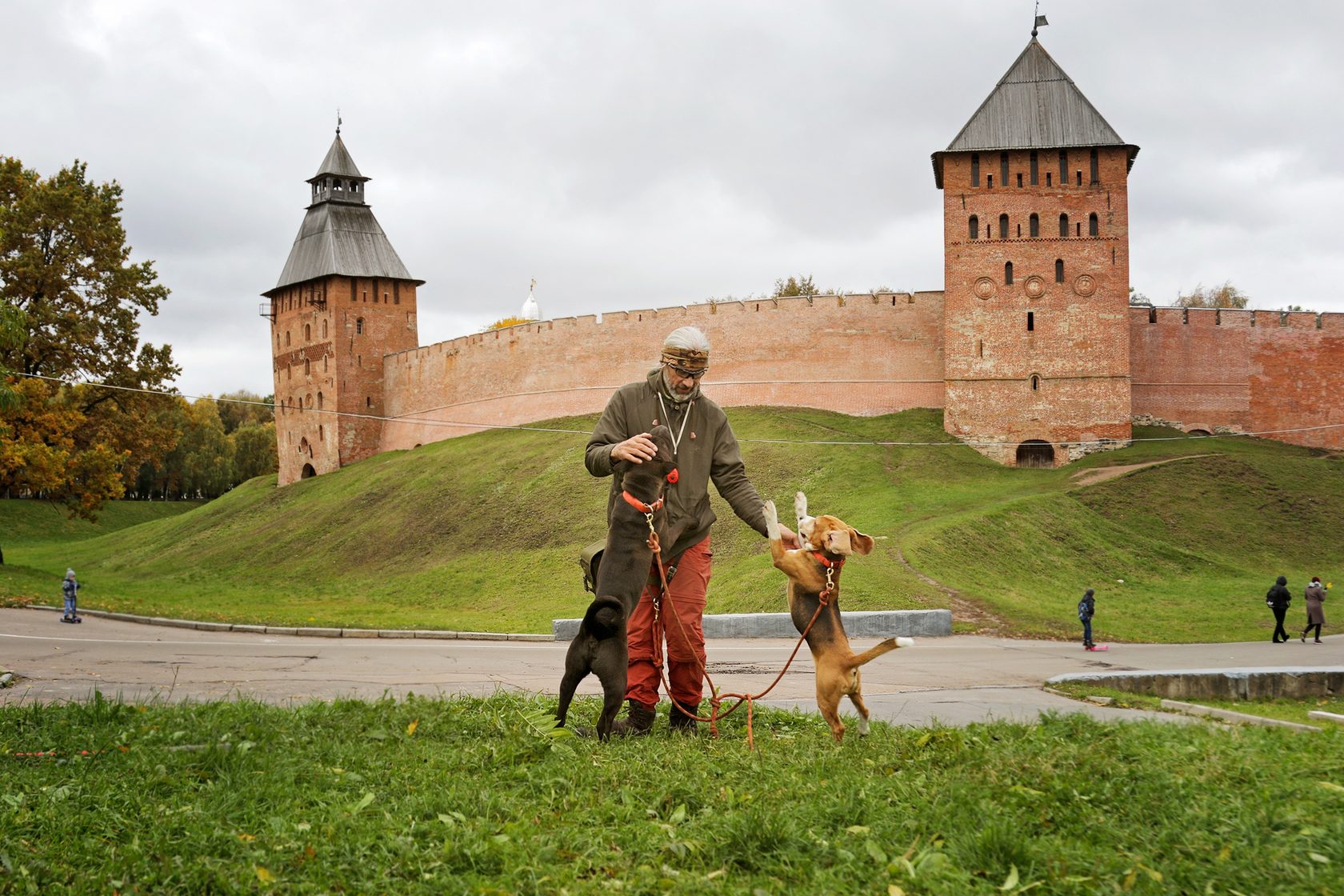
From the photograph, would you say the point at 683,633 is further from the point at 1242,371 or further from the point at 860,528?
the point at 1242,371

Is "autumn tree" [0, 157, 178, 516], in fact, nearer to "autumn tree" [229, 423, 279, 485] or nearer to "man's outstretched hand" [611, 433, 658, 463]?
"man's outstretched hand" [611, 433, 658, 463]

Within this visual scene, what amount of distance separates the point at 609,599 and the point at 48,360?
2744 cm

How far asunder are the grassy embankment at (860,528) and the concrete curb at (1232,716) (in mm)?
11082

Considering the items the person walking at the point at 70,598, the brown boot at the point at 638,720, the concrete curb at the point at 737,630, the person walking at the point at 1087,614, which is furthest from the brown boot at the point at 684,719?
the person walking at the point at 70,598

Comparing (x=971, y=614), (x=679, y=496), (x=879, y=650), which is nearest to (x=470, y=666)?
(x=679, y=496)

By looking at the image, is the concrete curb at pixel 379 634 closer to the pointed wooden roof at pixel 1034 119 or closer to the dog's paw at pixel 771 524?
the dog's paw at pixel 771 524

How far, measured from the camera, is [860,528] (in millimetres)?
25875

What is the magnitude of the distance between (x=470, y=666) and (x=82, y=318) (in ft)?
73.0

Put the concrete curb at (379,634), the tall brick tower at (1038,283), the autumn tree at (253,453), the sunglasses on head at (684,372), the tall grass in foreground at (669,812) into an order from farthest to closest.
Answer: the autumn tree at (253,453), the tall brick tower at (1038,283), the concrete curb at (379,634), the sunglasses on head at (684,372), the tall grass in foreground at (669,812)

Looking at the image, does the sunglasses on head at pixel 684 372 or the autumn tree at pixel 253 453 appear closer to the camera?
the sunglasses on head at pixel 684 372

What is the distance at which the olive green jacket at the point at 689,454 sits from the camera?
6.43m

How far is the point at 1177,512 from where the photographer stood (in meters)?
29.5

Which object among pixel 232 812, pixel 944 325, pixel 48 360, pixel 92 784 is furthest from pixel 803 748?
pixel 944 325

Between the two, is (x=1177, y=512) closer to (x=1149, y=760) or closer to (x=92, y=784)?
(x=1149, y=760)
